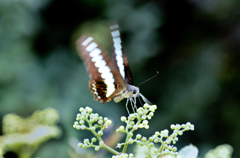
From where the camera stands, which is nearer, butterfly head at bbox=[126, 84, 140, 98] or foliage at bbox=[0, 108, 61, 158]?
foliage at bbox=[0, 108, 61, 158]

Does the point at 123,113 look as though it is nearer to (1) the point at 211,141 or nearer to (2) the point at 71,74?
(2) the point at 71,74

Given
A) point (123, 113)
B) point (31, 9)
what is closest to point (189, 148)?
point (123, 113)

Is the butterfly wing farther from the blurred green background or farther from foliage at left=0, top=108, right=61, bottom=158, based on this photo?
the blurred green background

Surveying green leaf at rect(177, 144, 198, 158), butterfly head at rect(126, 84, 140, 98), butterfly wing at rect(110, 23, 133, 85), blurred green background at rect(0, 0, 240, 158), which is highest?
blurred green background at rect(0, 0, 240, 158)

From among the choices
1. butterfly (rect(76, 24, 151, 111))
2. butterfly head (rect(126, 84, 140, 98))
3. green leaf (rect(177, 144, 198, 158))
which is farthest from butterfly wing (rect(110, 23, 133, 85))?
green leaf (rect(177, 144, 198, 158))

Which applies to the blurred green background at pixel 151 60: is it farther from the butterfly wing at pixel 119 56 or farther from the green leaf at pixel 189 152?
the green leaf at pixel 189 152

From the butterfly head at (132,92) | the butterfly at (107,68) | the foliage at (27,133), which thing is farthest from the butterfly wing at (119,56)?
the foliage at (27,133)

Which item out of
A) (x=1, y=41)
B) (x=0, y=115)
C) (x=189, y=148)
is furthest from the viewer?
(x=1, y=41)

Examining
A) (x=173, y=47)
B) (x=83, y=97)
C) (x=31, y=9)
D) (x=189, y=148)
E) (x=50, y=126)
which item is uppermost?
(x=31, y=9)
